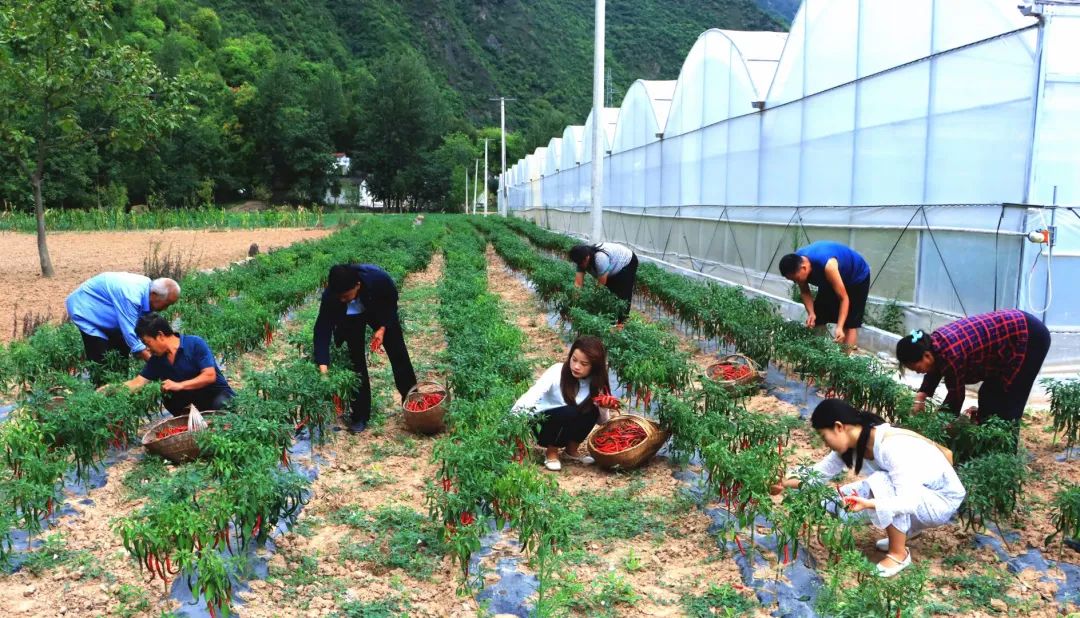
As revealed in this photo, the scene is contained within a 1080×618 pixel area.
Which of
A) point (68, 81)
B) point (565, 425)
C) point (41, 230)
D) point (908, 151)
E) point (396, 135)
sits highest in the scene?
point (396, 135)

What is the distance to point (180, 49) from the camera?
5728 centimetres

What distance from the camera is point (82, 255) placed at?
2022cm

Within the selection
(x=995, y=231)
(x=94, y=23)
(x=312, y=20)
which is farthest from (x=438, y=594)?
(x=312, y=20)

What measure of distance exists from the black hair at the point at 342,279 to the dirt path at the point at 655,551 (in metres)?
1.96

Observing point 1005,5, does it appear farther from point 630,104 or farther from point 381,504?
point 630,104

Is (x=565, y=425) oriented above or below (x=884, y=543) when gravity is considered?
above

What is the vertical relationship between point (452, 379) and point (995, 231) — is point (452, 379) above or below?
below

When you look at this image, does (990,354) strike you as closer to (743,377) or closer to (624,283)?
(743,377)

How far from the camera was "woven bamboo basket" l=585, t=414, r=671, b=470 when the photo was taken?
5.32 meters

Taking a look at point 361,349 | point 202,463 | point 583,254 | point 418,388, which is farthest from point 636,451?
point 583,254

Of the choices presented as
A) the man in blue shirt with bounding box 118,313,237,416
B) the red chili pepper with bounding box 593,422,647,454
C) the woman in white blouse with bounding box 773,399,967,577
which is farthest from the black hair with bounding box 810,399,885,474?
the man in blue shirt with bounding box 118,313,237,416

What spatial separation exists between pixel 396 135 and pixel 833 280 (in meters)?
68.6

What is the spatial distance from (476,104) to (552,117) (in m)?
19.2

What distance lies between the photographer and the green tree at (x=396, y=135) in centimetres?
7212
